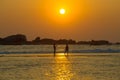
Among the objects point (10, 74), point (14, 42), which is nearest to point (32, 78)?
point (10, 74)

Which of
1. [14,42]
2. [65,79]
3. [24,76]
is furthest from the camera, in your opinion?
[14,42]

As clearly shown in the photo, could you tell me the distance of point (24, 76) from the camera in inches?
1051

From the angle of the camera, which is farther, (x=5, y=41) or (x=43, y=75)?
(x=5, y=41)

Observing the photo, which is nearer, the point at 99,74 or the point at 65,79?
the point at 65,79

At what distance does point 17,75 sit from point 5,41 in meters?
169

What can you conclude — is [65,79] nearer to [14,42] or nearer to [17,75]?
[17,75]

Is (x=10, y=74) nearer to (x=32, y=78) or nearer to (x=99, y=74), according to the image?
(x=32, y=78)

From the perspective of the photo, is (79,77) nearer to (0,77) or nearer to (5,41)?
(0,77)

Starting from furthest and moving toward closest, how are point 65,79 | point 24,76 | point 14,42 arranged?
point 14,42, point 24,76, point 65,79

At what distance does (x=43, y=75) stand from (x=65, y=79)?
2.81 metres

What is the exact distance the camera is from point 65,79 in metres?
25.0

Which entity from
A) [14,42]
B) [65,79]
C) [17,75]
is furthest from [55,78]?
[14,42]

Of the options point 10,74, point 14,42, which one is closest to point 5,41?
point 14,42

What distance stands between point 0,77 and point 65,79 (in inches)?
176
